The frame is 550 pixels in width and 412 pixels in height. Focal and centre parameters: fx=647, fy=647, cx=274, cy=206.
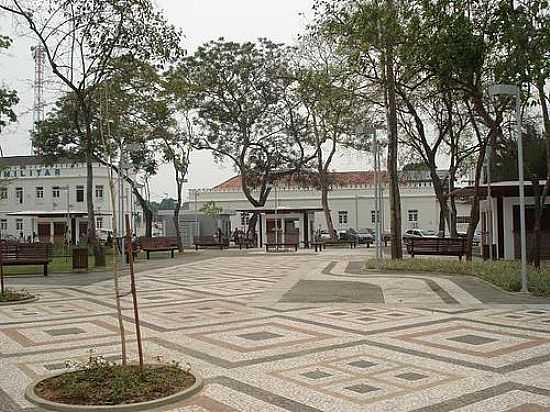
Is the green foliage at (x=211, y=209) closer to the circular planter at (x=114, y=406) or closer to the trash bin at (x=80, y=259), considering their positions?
the trash bin at (x=80, y=259)

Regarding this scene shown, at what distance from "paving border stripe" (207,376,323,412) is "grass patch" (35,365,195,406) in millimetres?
334

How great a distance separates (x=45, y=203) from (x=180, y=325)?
2385 inches

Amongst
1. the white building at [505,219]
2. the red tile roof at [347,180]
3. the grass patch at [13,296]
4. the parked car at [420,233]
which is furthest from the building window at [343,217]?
the grass patch at [13,296]

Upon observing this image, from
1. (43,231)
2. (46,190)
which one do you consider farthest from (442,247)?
(46,190)

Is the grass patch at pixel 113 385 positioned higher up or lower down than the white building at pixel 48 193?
lower down

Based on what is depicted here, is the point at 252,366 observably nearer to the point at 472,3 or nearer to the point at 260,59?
the point at 472,3

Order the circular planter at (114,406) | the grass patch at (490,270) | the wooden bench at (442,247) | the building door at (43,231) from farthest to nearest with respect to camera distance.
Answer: the building door at (43,231) → the wooden bench at (442,247) → the grass patch at (490,270) → the circular planter at (114,406)

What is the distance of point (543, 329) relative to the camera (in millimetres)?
9188

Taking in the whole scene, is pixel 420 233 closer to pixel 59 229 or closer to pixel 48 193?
pixel 59 229

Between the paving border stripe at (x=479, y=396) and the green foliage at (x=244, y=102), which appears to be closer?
the paving border stripe at (x=479, y=396)

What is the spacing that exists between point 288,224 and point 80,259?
73.8ft

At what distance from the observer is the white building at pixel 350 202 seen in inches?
2304

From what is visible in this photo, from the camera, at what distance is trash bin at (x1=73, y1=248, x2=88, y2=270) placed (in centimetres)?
2166

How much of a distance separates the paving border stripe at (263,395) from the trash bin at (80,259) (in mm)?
16271
